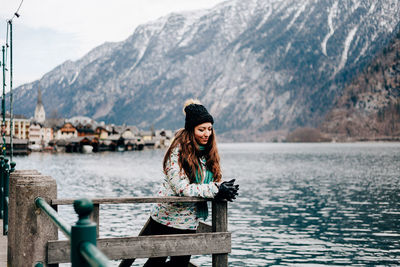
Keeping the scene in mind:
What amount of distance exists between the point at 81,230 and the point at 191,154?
3653 mm

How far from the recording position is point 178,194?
691cm

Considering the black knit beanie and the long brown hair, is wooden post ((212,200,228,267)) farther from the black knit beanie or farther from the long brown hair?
the black knit beanie

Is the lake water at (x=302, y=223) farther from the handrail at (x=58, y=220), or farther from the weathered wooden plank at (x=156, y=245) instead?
the handrail at (x=58, y=220)

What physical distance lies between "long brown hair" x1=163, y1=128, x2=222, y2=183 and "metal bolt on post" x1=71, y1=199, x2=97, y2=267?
136 inches

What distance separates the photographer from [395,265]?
22.5 metres

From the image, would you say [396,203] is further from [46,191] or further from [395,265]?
[46,191]

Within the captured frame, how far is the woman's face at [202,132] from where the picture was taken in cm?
710

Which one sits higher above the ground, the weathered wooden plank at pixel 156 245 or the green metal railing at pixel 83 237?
the green metal railing at pixel 83 237

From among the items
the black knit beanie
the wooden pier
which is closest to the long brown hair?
the black knit beanie

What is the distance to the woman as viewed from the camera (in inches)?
269

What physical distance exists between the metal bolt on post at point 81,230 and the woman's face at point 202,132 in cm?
378

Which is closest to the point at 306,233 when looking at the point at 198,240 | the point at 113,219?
the point at 113,219

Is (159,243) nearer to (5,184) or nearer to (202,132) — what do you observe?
(202,132)

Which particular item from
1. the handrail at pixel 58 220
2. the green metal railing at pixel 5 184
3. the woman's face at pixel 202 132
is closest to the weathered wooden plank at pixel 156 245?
the handrail at pixel 58 220
